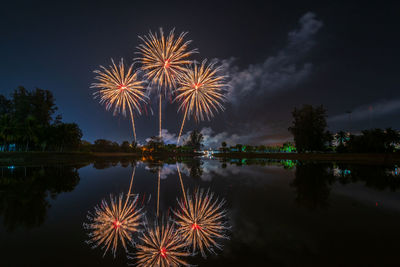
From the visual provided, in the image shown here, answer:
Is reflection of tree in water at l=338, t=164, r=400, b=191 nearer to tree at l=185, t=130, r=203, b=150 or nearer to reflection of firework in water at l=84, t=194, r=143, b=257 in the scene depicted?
reflection of firework in water at l=84, t=194, r=143, b=257

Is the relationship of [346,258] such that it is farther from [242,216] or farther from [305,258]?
[242,216]

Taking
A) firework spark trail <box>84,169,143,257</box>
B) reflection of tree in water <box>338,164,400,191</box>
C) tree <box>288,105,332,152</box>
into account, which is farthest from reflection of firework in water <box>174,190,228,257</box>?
tree <box>288,105,332,152</box>

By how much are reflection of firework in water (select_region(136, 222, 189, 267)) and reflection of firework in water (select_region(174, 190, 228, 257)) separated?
11.6 inches

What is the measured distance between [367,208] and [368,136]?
178 ft

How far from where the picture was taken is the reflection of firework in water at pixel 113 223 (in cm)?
473

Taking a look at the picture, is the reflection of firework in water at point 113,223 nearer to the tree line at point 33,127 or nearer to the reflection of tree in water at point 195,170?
the reflection of tree in water at point 195,170

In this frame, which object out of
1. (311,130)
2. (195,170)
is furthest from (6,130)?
(311,130)

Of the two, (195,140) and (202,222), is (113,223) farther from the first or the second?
(195,140)

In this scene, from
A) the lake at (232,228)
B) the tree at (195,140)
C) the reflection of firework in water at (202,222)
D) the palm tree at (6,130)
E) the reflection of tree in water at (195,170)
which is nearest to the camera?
the lake at (232,228)

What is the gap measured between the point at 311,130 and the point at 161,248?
61605 millimetres

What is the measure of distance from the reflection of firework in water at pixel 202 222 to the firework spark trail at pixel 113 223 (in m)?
1.50

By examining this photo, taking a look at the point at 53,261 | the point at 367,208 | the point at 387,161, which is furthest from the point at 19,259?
the point at 387,161

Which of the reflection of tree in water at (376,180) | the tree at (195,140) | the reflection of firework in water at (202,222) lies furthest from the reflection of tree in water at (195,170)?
the tree at (195,140)

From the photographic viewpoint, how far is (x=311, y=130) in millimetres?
54750
